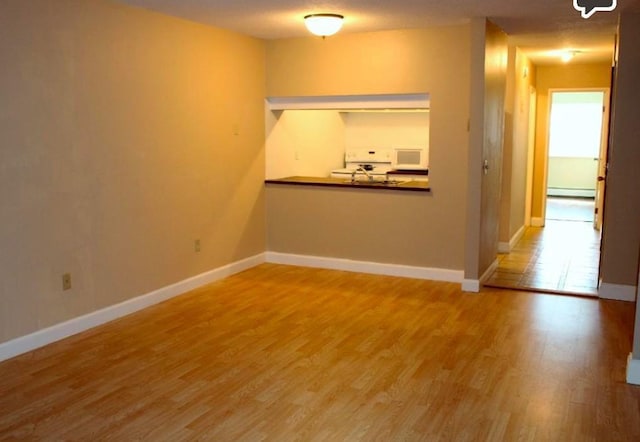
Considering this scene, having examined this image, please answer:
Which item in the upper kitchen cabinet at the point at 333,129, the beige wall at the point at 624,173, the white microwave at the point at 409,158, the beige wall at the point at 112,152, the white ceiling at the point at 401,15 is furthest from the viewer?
the white microwave at the point at 409,158

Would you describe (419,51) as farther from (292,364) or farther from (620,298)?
(292,364)

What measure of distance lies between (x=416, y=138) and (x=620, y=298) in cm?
332

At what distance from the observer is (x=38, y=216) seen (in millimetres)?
3852

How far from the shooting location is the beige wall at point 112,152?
3725 mm

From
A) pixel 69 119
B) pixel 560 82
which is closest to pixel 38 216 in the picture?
pixel 69 119

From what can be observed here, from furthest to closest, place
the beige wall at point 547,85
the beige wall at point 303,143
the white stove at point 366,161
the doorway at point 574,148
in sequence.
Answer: the doorway at point 574,148 < the beige wall at point 547,85 < the white stove at point 366,161 < the beige wall at point 303,143

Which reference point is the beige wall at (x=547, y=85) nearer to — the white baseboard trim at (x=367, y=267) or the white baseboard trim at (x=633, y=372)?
the white baseboard trim at (x=367, y=267)

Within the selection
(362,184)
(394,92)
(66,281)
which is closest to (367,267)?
(362,184)

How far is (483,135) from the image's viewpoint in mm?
5145

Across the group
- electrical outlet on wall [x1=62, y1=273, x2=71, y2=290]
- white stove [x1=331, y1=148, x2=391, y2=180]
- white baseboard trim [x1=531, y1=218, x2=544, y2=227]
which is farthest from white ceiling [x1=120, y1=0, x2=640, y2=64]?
white baseboard trim [x1=531, y1=218, x2=544, y2=227]

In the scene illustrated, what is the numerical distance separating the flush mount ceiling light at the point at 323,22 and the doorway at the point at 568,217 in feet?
8.90

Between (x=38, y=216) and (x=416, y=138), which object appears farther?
(x=416, y=138)

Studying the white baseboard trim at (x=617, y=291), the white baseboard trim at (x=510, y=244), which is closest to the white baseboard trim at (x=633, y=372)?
the white baseboard trim at (x=617, y=291)

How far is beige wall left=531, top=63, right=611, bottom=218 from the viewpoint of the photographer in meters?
8.21
